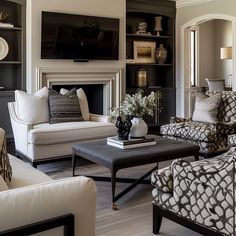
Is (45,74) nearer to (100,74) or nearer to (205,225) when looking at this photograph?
(100,74)

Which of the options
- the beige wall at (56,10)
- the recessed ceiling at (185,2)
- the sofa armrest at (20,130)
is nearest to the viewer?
the sofa armrest at (20,130)

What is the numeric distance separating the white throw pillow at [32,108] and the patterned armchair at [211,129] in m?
1.77

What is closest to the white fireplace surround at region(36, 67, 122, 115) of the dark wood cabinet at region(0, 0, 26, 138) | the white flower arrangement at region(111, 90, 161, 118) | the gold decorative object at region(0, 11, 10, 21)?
the dark wood cabinet at region(0, 0, 26, 138)

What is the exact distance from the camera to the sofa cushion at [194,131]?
15.9 feet

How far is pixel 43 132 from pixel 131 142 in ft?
4.12

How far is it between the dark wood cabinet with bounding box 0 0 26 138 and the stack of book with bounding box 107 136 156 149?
2.85m

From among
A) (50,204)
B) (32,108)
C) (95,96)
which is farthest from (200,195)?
(95,96)

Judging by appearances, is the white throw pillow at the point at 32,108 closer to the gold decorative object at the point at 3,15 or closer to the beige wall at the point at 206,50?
the gold decorative object at the point at 3,15

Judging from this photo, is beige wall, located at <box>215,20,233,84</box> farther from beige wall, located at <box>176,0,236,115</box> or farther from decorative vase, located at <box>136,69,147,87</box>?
decorative vase, located at <box>136,69,147,87</box>

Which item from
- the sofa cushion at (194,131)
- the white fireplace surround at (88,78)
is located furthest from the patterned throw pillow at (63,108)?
the sofa cushion at (194,131)

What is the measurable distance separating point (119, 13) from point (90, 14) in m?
0.64

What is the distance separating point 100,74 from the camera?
668 cm

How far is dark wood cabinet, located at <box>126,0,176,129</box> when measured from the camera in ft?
24.6

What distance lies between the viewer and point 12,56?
247 inches
